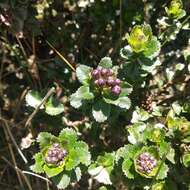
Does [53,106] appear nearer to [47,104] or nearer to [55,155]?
[47,104]

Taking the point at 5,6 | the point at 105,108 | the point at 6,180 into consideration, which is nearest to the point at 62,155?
the point at 105,108

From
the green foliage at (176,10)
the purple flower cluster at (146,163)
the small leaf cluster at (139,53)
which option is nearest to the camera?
the purple flower cluster at (146,163)

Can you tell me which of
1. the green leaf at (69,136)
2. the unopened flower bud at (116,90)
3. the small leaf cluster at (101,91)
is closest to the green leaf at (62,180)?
the green leaf at (69,136)

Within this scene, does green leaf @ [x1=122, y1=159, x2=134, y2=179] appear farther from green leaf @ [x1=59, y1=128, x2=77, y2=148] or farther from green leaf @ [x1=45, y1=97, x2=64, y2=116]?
green leaf @ [x1=45, y1=97, x2=64, y2=116]

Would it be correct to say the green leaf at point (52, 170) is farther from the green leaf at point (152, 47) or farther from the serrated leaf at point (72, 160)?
the green leaf at point (152, 47)

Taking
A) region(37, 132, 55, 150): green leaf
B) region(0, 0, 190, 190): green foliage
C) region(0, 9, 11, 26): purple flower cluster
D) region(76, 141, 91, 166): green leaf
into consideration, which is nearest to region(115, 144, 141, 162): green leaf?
region(0, 0, 190, 190): green foliage

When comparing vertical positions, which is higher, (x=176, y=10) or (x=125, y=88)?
(x=176, y=10)

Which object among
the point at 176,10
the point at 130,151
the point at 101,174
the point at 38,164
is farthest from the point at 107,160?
the point at 176,10
